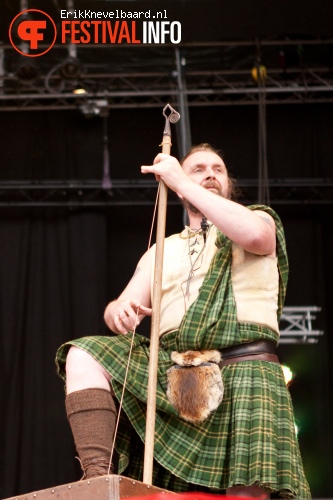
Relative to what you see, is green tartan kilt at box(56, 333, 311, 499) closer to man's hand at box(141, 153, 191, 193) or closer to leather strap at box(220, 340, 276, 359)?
leather strap at box(220, 340, 276, 359)

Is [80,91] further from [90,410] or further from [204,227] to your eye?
[90,410]

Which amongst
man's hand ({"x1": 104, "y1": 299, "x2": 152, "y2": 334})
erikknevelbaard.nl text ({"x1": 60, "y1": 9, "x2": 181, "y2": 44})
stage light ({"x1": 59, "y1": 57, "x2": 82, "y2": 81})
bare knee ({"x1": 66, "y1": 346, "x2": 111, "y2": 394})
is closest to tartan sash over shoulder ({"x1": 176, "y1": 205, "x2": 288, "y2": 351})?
man's hand ({"x1": 104, "y1": 299, "x2": 152, "y2": 334})

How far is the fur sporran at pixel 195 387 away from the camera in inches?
104

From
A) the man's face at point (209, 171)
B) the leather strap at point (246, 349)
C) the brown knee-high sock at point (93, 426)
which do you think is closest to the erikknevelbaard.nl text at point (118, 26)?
the man's face at point (209, 171)

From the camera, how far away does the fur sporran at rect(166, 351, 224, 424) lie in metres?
2.65

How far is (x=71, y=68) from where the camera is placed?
5676mm

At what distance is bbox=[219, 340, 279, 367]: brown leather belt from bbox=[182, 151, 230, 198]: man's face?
54 cm

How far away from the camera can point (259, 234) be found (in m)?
2.71

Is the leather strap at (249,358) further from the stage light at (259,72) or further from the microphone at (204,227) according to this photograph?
the stage light at (259,72)

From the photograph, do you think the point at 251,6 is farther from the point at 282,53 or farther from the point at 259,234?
the point at 259,234

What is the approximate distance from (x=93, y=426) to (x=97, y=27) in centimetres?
263

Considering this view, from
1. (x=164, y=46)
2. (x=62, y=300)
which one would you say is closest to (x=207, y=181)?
(x=164, y=46)

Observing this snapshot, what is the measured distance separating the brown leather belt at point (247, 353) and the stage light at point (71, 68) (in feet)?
10.7

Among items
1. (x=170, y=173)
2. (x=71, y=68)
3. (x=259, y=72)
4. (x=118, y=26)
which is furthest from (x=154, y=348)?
(x=259, y=72)
